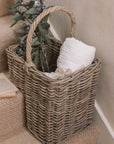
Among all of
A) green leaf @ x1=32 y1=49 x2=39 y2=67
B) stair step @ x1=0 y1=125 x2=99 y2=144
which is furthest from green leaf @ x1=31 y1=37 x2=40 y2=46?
stair step @ x1=0 y1=125 x2=99 y2=144

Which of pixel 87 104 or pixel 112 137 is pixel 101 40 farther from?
pixel 112 137

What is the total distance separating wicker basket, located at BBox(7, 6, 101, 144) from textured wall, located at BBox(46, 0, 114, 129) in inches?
2.6

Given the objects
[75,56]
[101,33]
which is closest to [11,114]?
[75,56]

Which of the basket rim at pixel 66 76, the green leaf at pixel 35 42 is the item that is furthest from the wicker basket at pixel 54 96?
the green leaf at pixel 35 42

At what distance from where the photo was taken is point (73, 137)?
1.33m

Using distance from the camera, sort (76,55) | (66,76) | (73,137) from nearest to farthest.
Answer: (66,76) → (76,55) → (73,137)

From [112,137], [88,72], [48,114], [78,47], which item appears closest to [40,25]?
[78,47]

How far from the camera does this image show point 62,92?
108 centimetres

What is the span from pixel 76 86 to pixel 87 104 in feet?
0.70

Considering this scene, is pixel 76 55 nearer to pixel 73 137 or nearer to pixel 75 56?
pixel 75 56

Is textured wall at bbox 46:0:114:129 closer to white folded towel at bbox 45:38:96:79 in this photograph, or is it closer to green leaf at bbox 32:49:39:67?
white folded towel at bbox 45:38:96:79

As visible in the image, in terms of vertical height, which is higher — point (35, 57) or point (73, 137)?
point (35, 57)

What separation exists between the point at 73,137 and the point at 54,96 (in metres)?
0.37

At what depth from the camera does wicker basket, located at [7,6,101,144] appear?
109cm
